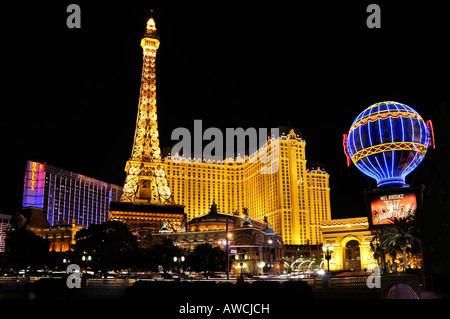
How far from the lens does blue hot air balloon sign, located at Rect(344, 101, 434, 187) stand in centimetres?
6325

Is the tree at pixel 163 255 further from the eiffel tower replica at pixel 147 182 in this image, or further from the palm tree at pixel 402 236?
the eiffel tower replica at pixel 147 182

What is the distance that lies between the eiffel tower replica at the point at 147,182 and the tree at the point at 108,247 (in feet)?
156

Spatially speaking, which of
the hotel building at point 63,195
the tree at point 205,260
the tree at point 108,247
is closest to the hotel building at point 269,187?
the hotel building at point 63,195

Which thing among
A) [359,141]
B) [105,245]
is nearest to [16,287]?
[105,245]

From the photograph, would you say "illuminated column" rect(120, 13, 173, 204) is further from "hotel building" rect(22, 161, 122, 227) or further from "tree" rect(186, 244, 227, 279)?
"tree" rect(186, 244, 227, 279)

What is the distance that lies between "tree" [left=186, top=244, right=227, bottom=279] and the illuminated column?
56.0 m

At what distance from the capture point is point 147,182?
126188 mm

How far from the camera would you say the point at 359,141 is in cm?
6769

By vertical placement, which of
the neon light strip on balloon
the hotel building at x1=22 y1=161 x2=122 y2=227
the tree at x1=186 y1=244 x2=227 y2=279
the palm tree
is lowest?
the tree at x1=186 y1=244 x2=227 y2=279

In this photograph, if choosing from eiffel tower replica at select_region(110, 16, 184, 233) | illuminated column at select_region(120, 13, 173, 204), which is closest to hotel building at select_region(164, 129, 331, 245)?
eiffel tower replica at select_region(110, 16, 184, 233)

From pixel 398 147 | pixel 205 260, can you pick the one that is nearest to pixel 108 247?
pixel 205 260

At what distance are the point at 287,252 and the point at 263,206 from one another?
2602cm

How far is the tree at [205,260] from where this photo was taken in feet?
211
